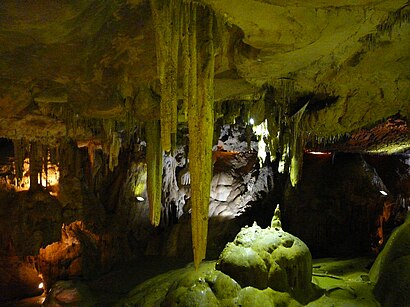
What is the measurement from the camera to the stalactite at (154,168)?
7465 millimetres

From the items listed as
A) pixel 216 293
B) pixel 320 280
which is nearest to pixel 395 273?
pixel 320 280

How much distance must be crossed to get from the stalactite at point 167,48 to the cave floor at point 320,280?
499 centimetres

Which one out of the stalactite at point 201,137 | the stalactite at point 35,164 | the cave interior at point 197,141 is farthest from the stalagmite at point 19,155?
the stalactite at point 201,137

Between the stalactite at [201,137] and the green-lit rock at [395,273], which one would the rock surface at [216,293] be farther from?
the stalactite at [201,137]

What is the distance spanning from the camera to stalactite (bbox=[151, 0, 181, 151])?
393 centimetres

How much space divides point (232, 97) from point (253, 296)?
4027 millimetres

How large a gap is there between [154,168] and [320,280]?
4677 mm

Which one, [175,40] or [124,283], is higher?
[175,40]

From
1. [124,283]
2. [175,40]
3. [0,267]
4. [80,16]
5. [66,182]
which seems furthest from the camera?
[0,267]

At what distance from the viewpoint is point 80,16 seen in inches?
177

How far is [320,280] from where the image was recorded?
28.1 ft

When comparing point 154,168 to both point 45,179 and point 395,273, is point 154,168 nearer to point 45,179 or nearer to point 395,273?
point 395,273

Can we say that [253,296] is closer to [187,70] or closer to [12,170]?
[187,70]

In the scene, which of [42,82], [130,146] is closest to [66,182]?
[130,146]
